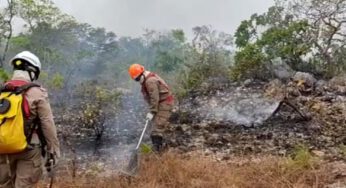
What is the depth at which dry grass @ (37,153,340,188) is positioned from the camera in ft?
16.9

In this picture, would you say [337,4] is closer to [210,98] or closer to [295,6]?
[295,6]

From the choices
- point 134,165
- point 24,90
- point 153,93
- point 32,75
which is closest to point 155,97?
point 153,93

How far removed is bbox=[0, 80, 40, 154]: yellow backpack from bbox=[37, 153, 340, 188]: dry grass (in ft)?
6.41

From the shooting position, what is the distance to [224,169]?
18.6 feet

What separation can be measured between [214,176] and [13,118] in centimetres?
252

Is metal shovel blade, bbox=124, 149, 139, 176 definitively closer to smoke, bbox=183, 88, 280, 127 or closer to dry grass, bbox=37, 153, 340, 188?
dry grass, bbox=37, 153, 340, 188

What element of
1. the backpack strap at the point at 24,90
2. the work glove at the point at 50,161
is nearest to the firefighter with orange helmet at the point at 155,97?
the work glove at the point at 50,161

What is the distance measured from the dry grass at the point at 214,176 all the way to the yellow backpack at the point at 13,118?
1.95 meters

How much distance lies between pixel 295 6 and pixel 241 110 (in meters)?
4.24

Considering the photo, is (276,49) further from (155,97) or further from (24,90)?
(24,90)

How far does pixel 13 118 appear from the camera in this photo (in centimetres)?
342

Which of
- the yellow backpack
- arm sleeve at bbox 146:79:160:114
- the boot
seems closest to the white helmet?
the yellow backpack

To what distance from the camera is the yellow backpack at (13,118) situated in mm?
3410

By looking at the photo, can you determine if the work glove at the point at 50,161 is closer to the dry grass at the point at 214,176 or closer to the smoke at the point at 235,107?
the dry grass at the point at 214,176
